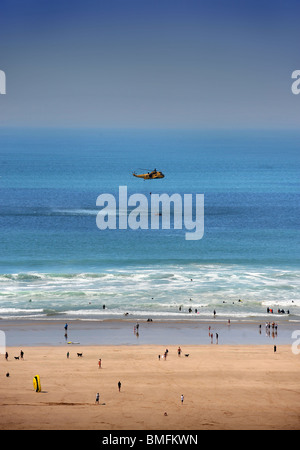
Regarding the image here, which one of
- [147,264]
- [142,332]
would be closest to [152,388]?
[142,332]

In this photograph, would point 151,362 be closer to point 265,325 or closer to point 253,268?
point 265,325

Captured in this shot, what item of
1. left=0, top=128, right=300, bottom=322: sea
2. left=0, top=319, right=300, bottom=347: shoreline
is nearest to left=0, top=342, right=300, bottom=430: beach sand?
left=0, top=319, right=300, bottom=347: shoreline

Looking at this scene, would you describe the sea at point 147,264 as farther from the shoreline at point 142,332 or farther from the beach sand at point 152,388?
the beach sand at point 152,388

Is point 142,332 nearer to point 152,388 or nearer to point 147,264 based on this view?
point 152,388

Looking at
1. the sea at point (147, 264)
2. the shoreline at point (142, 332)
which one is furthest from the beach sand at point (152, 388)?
the sea at point (147, 264)

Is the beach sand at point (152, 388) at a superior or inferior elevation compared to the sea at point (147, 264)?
inferior
